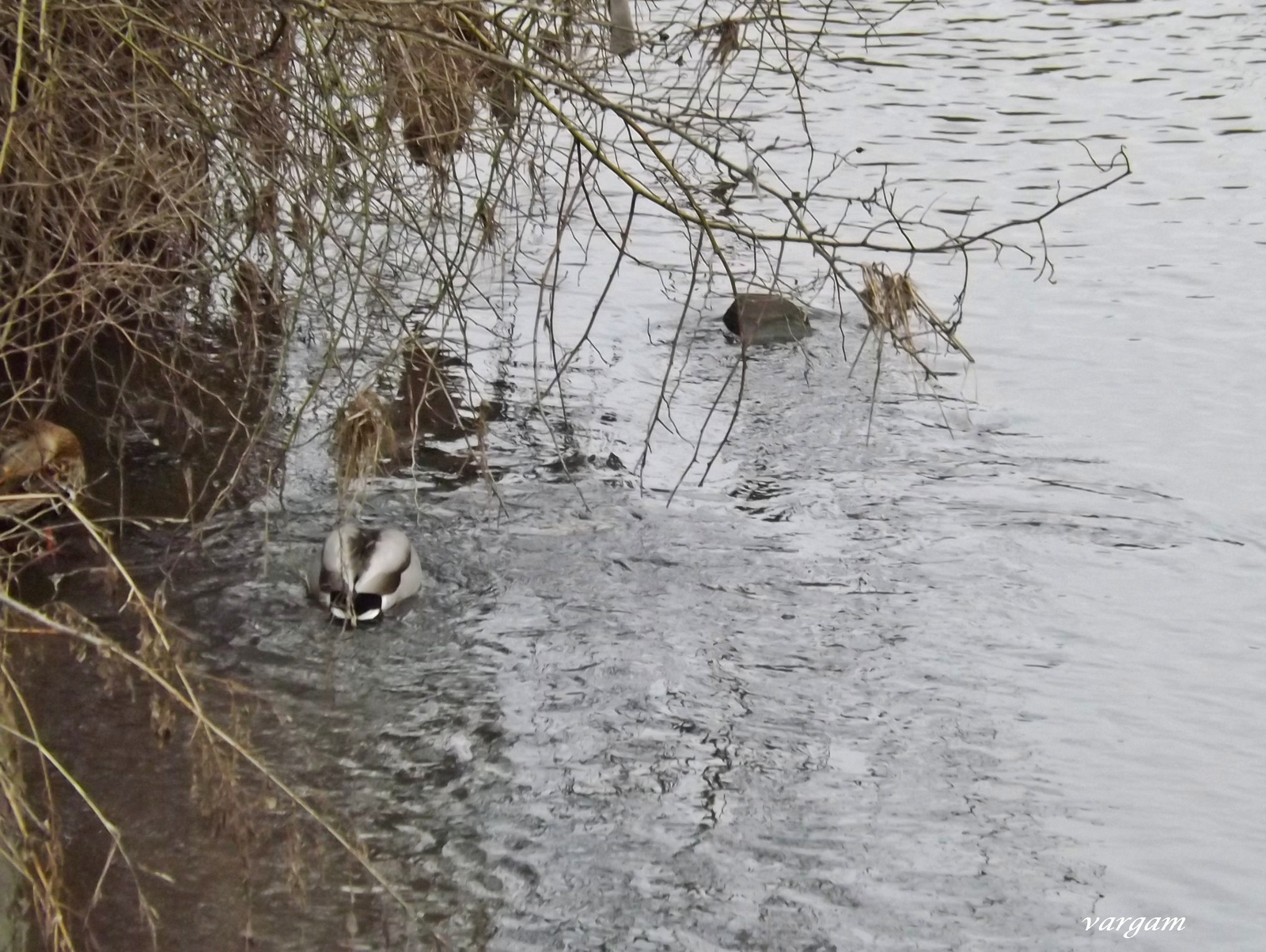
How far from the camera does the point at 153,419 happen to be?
25.0 ft

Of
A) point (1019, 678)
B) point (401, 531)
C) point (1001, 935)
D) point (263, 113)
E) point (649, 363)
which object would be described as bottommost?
point (1001, 935)

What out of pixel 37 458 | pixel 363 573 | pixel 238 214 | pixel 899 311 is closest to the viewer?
pixel 899 311

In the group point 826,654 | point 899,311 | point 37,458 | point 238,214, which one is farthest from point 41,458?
point 899,311

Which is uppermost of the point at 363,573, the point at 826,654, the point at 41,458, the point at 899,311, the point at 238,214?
the point at 238,214

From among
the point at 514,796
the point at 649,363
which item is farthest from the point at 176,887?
the point at 649,363

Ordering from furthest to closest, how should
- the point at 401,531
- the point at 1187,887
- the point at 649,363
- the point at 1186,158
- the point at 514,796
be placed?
the point at 1186,158
the point at 649,363
the point at 401,531
the point at 514,796
the point at 1187,887

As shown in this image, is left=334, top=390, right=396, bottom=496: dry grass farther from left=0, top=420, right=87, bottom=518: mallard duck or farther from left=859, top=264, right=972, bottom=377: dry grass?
left=859, top=264, right=972, bottom=377: dry grass

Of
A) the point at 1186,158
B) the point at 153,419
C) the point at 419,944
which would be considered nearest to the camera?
the point at 419,944

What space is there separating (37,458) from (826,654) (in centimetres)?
330

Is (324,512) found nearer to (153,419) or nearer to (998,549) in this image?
(153,419)

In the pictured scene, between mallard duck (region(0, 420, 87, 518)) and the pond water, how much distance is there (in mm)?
753

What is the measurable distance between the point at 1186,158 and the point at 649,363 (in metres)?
5.85

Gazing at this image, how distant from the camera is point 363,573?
5934 millimetres

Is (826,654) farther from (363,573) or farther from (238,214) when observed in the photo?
(238,214)
